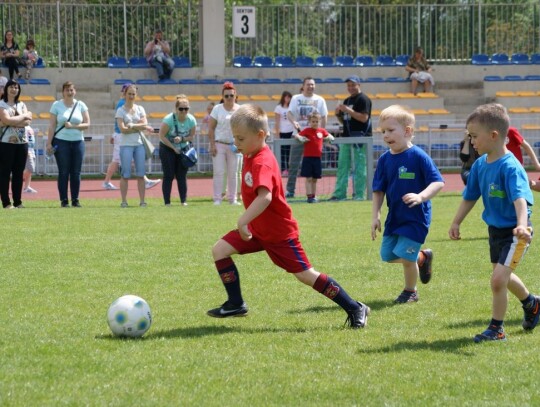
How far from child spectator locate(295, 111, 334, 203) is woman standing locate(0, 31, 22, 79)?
41.6 ft

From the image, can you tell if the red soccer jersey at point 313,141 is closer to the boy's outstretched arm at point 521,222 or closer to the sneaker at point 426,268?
the sneaker at point 426,268

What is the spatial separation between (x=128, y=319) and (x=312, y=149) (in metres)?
11.8

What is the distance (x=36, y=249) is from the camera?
418 inches

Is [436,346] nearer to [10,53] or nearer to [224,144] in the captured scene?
[224,144]

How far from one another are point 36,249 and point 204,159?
1449cm

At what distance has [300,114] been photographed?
60.7 feet

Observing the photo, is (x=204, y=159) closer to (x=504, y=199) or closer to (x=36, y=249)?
(x=36, y=249)

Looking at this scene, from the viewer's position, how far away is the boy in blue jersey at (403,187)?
7.42 metres

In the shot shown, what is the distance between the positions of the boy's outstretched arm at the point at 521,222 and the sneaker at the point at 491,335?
600 millimetres

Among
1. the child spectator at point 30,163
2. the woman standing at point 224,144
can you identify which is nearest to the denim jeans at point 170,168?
the woman standing at point 224,144

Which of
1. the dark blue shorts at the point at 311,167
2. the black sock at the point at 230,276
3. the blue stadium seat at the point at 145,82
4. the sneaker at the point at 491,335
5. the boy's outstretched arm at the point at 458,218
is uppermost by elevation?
the blue stadium seat at the point at 145,82

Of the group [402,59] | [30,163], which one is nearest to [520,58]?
[402,59]

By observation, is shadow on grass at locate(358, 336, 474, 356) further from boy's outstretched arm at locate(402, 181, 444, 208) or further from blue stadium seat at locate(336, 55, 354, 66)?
blue stadium seat at locate(336, 55, 354, 66)

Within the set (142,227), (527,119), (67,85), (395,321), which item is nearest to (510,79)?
(527,119)
